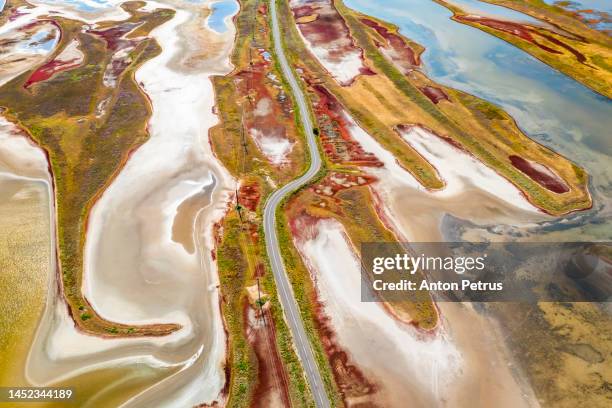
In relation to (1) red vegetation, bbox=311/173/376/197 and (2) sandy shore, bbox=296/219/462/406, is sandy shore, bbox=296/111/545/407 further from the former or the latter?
(1) red vegetation, bbox=311/173/376/197

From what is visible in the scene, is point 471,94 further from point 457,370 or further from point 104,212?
point 104,212

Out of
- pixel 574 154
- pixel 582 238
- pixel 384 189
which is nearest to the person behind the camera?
pixel 582 238

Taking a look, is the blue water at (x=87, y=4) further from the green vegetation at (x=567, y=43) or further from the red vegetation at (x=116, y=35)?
the green vegetation at (x=567, y=43)

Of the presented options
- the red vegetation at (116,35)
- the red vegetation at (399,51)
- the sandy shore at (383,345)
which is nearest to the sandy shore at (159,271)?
the sandy shore at (383,345)

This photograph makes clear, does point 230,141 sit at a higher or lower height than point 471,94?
lower

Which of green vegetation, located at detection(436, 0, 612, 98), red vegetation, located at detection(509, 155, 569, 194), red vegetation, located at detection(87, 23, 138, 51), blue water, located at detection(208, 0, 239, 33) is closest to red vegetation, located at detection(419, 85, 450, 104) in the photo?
red vegetation, located at detection(509, 155, 569, 194)

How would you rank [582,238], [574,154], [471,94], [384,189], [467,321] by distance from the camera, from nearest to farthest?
1. [467,321]
2. [582,238]
3. [384,189]
4. [574,154]
5. [471,94]

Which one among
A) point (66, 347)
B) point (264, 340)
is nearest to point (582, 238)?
point (264, 340)

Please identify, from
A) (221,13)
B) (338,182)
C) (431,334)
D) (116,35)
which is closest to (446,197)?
(338,182)
